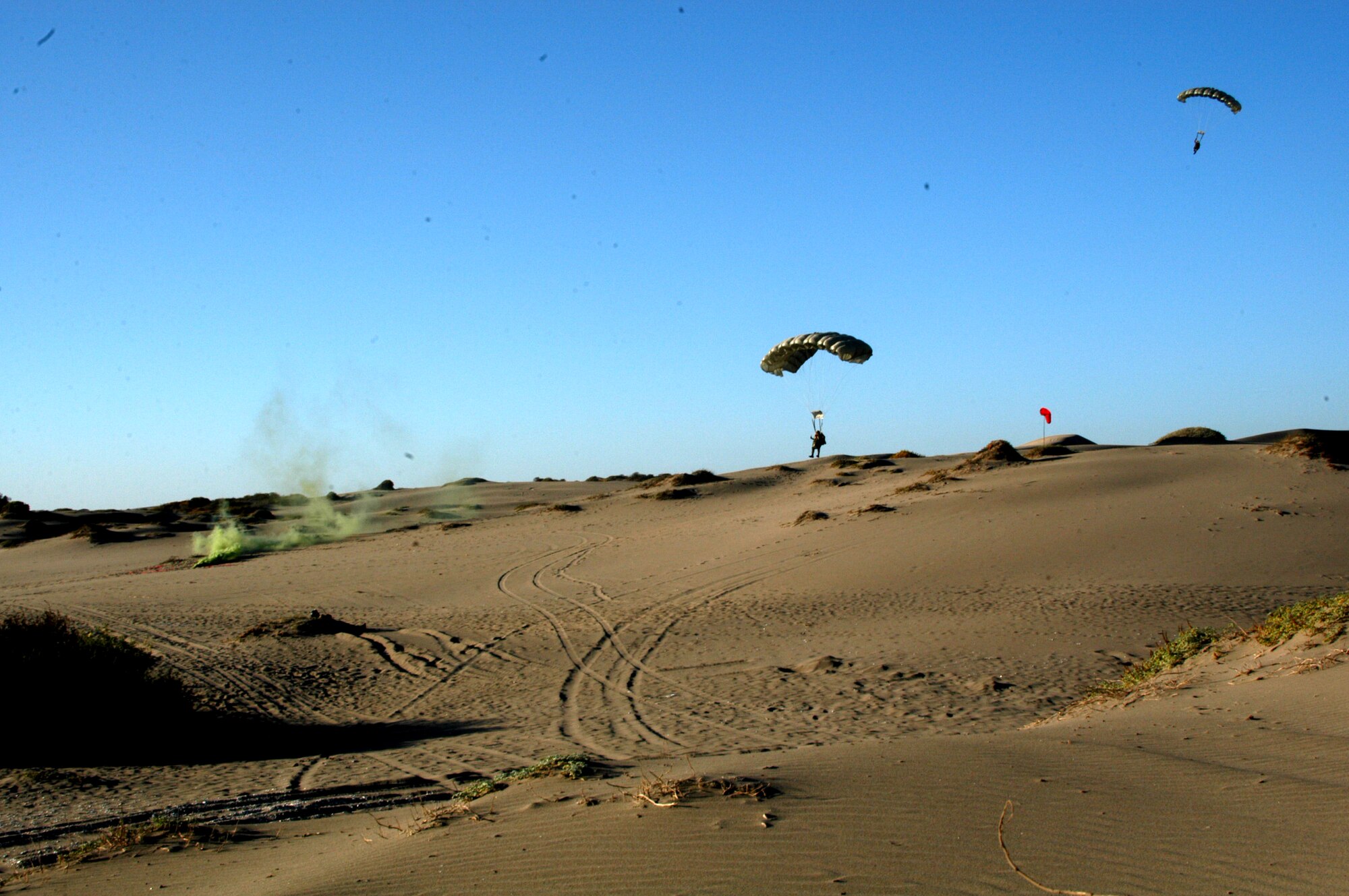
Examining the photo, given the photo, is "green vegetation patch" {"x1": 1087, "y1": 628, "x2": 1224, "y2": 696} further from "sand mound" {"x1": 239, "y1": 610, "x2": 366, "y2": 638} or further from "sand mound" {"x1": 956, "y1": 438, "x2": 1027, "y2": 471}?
"sand mound" {"x1": 956, "y1": 438, "x2": 1027, "y2": 471}

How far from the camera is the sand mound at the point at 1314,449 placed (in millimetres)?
25938

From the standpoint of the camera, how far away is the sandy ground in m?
5.25

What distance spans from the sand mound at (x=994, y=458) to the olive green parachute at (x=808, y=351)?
543cm

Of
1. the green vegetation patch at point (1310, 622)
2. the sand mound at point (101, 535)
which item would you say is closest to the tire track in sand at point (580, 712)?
the green vegetation patch at point (1310, 622)

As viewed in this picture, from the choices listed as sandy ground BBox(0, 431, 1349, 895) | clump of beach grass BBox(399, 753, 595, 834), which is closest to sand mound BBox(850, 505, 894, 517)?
sandy ground BBox(0, 431, 1349, 895)

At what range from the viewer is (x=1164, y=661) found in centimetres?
1085

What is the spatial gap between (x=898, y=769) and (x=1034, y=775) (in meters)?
0.88

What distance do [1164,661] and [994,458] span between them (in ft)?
72.8

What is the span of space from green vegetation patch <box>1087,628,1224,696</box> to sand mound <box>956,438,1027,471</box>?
2033cm

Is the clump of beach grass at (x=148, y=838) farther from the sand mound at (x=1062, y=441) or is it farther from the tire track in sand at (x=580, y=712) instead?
the sand mound at (x=1062, y=441)

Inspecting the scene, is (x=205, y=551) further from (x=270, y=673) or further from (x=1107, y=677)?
(x=1107, y=677)

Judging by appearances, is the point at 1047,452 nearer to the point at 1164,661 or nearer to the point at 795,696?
the point at 1164,661

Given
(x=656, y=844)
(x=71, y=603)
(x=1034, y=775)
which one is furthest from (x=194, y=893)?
(x=71, y=603)

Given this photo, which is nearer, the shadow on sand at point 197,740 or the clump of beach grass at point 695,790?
the clump of beach grass at point 695,790
